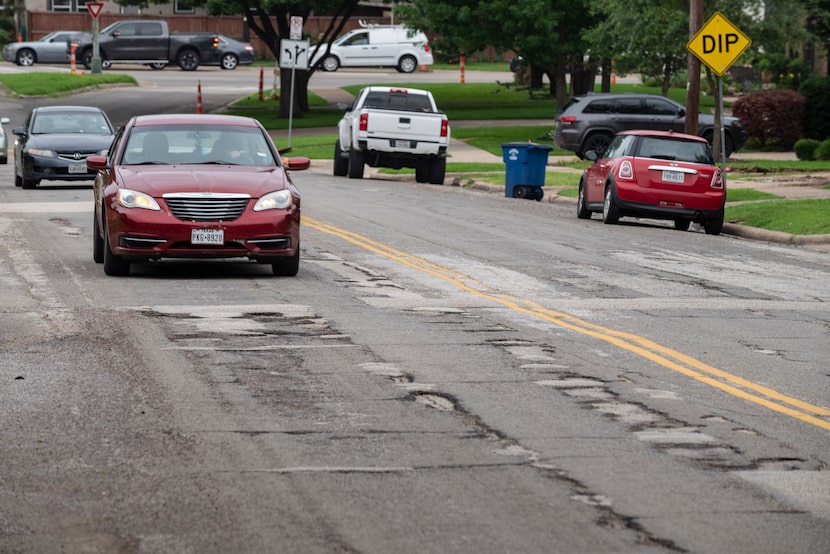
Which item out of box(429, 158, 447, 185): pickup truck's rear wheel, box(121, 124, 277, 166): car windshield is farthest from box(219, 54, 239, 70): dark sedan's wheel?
box(121, 124, 277, 166): car windshield

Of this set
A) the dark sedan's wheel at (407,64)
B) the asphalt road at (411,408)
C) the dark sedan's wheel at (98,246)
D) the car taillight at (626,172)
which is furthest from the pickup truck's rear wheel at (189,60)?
the dark sedan's wheel at (98,246)

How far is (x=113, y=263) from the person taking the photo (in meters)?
14.7

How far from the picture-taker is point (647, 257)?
18.0 metres

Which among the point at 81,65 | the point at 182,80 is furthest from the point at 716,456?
the point at 81,65

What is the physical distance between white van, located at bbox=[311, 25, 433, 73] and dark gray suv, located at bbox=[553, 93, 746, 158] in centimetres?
3211

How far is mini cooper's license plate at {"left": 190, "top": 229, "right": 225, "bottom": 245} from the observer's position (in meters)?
14.5

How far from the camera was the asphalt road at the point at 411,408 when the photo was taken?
612 cm

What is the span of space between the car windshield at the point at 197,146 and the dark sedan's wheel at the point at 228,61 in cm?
5648

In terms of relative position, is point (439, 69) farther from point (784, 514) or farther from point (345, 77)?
point (784, 514)

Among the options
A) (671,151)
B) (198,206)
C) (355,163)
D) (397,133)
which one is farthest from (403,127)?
(198,206)

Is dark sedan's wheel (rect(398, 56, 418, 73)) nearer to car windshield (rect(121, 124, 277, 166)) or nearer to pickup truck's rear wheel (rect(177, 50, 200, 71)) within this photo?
pickup truck's rear wheel (rect(177, 50, 200, 71))

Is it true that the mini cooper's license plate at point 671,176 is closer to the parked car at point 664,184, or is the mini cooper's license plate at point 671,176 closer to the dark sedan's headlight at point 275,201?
the parked car at point 664,184

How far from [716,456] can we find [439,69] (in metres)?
70.4

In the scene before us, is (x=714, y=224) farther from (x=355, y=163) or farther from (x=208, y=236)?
(x=355, y=163)
